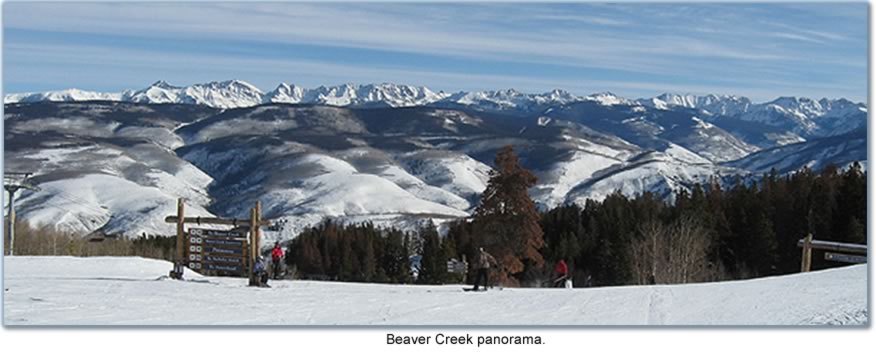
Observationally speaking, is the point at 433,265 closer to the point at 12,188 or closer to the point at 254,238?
the point at 12,188

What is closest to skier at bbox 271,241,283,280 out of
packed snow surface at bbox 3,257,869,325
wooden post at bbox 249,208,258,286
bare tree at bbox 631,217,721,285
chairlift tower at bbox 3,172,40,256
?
wooden post at bbox 249,208,258,286

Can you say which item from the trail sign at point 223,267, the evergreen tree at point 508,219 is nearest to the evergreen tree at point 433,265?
the evergreen tree at point 508,219

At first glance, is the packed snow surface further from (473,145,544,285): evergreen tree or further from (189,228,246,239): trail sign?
(473,145,544,285): evergreen tree

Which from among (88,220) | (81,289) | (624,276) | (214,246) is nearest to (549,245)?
(624,276)

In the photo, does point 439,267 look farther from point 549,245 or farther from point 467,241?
point 549,245

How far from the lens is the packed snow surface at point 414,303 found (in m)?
17.4

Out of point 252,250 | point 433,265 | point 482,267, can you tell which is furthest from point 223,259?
point 433,265

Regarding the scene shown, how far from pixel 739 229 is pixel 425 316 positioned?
5472 cm

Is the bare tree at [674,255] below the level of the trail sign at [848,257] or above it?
below

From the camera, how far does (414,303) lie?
2167 cm

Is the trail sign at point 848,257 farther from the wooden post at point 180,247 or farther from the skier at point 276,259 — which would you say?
the wooden post at point 180,247

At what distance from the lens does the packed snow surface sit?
17.4 meters
